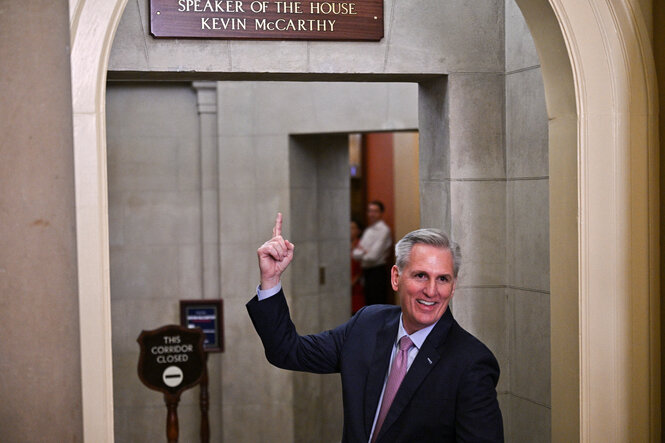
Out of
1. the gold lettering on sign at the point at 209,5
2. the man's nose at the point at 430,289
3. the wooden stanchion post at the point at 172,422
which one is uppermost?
the gold lettering on sign at the point at 209,5

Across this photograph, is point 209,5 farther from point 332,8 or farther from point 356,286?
point 356,286

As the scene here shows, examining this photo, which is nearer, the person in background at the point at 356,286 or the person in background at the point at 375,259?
the person in background at the point at 375,259

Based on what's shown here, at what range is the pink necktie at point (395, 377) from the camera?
2489 mm

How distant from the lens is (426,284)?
2.45 metres

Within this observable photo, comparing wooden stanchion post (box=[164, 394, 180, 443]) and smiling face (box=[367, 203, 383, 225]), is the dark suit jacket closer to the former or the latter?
wooden stanchion post (box=[164, 394, 180, 443])

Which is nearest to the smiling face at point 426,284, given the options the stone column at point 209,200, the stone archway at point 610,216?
the stone archway at point 610,216

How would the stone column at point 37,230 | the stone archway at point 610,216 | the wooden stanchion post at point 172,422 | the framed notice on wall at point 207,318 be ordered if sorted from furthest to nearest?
the framed notice on wall at point 207,318 → the wooden stanchion post at point 172,422 → the stone archway at point 610,216 → the stone column at point 37,230

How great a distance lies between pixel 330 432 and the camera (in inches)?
266

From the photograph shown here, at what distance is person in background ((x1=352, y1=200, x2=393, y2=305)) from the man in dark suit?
6765 mm

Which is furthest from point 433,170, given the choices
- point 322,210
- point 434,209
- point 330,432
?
point 330,432

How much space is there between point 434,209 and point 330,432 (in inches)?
115

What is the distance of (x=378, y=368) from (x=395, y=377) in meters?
0.06

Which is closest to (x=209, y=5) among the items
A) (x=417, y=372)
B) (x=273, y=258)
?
(x=273, y=258)

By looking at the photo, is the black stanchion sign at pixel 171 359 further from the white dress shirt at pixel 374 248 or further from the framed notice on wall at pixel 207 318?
the white dress shirt at pixel 374 248
